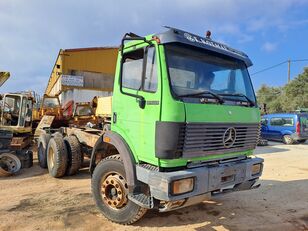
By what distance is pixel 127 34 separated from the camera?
4246 millimetres

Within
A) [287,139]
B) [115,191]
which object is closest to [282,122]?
[287,139]

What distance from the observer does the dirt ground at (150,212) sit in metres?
4.66

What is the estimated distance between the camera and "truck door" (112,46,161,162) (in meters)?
3.98

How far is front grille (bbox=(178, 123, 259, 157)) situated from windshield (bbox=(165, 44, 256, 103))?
43 centimetres

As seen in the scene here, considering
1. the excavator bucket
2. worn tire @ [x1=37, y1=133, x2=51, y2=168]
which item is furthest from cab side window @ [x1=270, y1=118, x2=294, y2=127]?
the excavator bucket

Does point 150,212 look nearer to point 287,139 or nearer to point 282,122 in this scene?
point 287,139

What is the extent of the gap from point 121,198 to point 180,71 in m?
2.05

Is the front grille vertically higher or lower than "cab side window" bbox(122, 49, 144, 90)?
lower

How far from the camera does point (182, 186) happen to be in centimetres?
373

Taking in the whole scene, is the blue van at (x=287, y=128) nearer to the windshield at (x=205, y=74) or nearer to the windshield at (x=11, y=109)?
the windshield at (x=205, y=74)

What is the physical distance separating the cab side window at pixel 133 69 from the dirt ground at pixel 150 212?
7.02 ft

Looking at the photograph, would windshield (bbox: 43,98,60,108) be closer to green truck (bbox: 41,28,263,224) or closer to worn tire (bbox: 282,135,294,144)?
green truck (bbox: 41,28,263,224)

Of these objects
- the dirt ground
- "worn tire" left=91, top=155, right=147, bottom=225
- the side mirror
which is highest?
the side mirror

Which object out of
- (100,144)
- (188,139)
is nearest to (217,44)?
(188,139)
